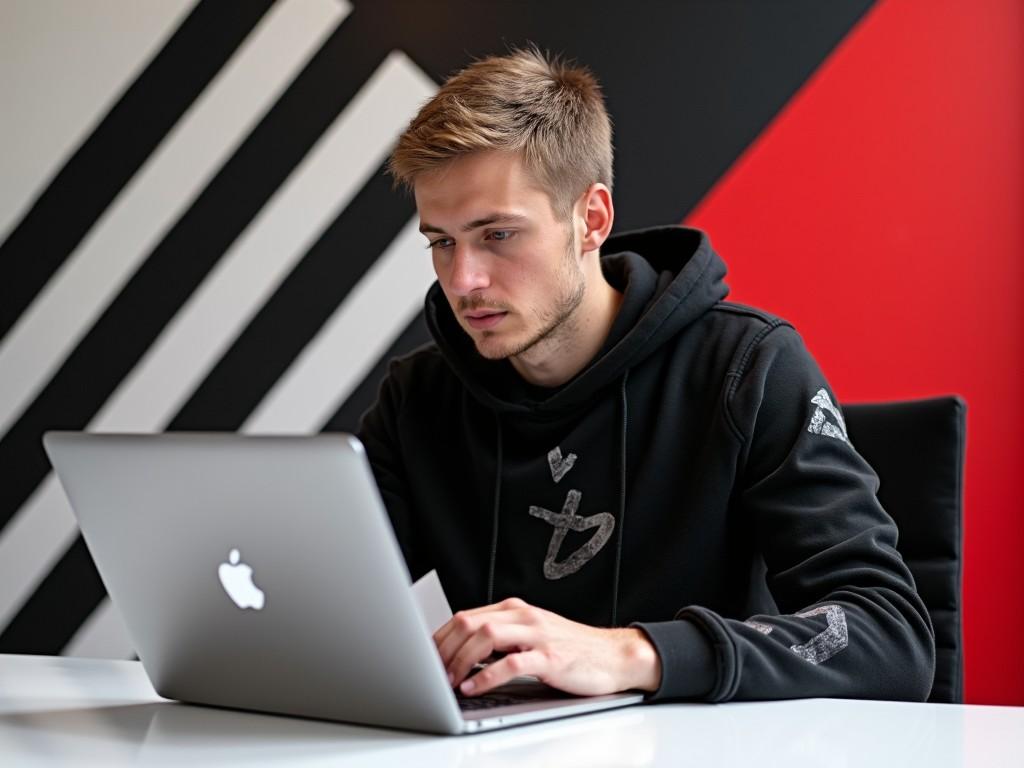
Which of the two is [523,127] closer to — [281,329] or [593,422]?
[593,422]

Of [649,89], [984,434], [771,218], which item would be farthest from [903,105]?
[984,434]

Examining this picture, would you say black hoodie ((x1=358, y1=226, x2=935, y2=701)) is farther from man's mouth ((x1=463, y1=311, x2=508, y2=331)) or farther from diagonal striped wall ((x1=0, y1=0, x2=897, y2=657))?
diagonal striped wall ((x1=0, y1=0, x2=897, y2=657))

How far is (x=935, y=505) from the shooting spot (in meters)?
1.55

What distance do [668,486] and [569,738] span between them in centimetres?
63

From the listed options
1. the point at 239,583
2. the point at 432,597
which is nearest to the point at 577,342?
the point at 432,597

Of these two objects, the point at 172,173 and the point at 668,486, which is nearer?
the point at 668,486

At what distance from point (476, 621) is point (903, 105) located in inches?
84.5

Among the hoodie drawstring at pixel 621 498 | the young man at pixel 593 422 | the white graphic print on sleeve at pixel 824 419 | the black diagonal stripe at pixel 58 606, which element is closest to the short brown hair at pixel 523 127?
the young man at pixel 593 422

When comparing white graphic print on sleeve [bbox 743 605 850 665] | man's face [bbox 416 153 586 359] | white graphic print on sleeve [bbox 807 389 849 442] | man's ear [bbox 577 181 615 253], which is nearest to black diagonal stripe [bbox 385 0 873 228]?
man's ear [bbox 577 181 615 253]

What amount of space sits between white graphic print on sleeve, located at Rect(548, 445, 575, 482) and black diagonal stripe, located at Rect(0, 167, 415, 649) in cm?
145

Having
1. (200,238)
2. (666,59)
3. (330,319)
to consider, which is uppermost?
(666,59)

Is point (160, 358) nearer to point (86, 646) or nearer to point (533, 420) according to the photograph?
point (86, 646)

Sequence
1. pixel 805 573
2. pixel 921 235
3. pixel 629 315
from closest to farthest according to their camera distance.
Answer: pixel 805 573, pixel 629 315, pixel 921 235

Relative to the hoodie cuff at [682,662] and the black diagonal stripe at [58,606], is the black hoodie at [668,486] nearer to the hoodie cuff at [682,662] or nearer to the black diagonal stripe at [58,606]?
the hoodie cuff at [682,662]
